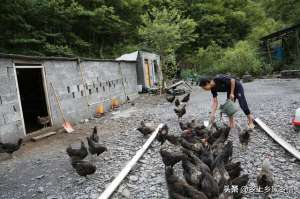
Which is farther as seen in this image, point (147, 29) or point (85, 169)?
point (147, 29)

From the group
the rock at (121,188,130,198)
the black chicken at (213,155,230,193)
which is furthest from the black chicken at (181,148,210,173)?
the rock at (121,188,130,198)

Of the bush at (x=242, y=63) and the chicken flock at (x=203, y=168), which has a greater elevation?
the bush at (x=242, y=63)

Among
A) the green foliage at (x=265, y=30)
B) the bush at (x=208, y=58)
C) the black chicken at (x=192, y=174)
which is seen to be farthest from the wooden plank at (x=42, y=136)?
the green foliage at (x=265, y=30)

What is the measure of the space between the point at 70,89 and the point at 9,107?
10.4 ft

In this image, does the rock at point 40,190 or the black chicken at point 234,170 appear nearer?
the black chicken at point 234,170

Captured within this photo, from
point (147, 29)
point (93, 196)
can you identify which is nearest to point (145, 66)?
point (147, 29)

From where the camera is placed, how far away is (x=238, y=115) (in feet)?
30.2

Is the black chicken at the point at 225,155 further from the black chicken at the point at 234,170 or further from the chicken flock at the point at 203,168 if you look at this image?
the black chicken at the point at 234,170

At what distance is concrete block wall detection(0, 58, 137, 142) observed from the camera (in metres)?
8.01

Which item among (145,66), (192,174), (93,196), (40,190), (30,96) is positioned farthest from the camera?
(145,66)

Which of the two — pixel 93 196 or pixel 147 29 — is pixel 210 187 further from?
pixel 147 29

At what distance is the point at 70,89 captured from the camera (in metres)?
11.0

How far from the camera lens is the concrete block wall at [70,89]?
801 centimetres

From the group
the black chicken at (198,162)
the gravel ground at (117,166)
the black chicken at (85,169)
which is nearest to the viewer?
the black chicken at (198,162)
